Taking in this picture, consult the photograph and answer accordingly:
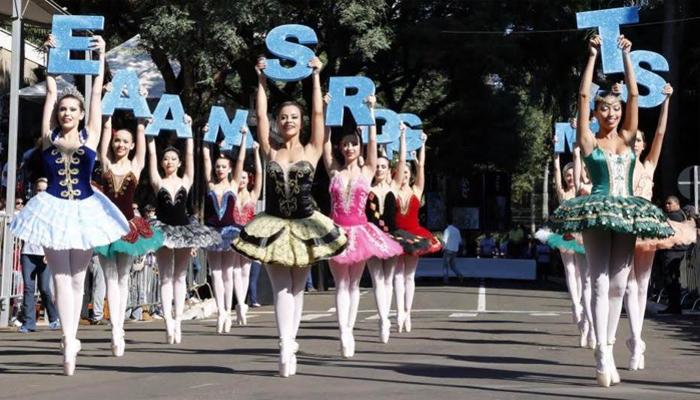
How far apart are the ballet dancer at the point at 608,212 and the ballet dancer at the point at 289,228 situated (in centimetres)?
198

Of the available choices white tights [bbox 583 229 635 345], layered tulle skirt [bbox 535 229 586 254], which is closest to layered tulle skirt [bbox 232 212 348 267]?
white tights [bbox 583 229 635 345]

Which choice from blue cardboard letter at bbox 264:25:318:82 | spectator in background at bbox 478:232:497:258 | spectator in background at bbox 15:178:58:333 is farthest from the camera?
spectator in background at bbox 478:232:497:258

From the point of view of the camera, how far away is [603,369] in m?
9.73

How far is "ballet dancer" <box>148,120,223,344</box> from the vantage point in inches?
582

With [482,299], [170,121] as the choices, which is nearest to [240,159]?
[170,121]

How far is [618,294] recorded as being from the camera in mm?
10281

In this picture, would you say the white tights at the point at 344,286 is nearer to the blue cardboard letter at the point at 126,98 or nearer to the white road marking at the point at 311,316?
the blue cardboard letter at the point at 126,98

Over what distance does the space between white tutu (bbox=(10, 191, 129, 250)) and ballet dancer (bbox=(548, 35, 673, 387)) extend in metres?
3.75

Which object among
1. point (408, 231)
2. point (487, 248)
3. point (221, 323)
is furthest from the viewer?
point (487, 248)

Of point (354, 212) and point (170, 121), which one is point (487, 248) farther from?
point (354, 212)

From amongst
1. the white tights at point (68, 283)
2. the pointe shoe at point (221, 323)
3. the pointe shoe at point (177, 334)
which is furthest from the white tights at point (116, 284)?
the pointe shoe at point (221, 323)

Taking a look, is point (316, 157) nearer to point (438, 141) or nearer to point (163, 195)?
point (163, 195)

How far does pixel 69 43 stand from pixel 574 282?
21.3ft

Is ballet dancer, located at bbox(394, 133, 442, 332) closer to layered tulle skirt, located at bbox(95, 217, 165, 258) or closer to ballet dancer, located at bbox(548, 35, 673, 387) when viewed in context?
layered tulle skirt, located at bbox(95, 217, 165, 258)
